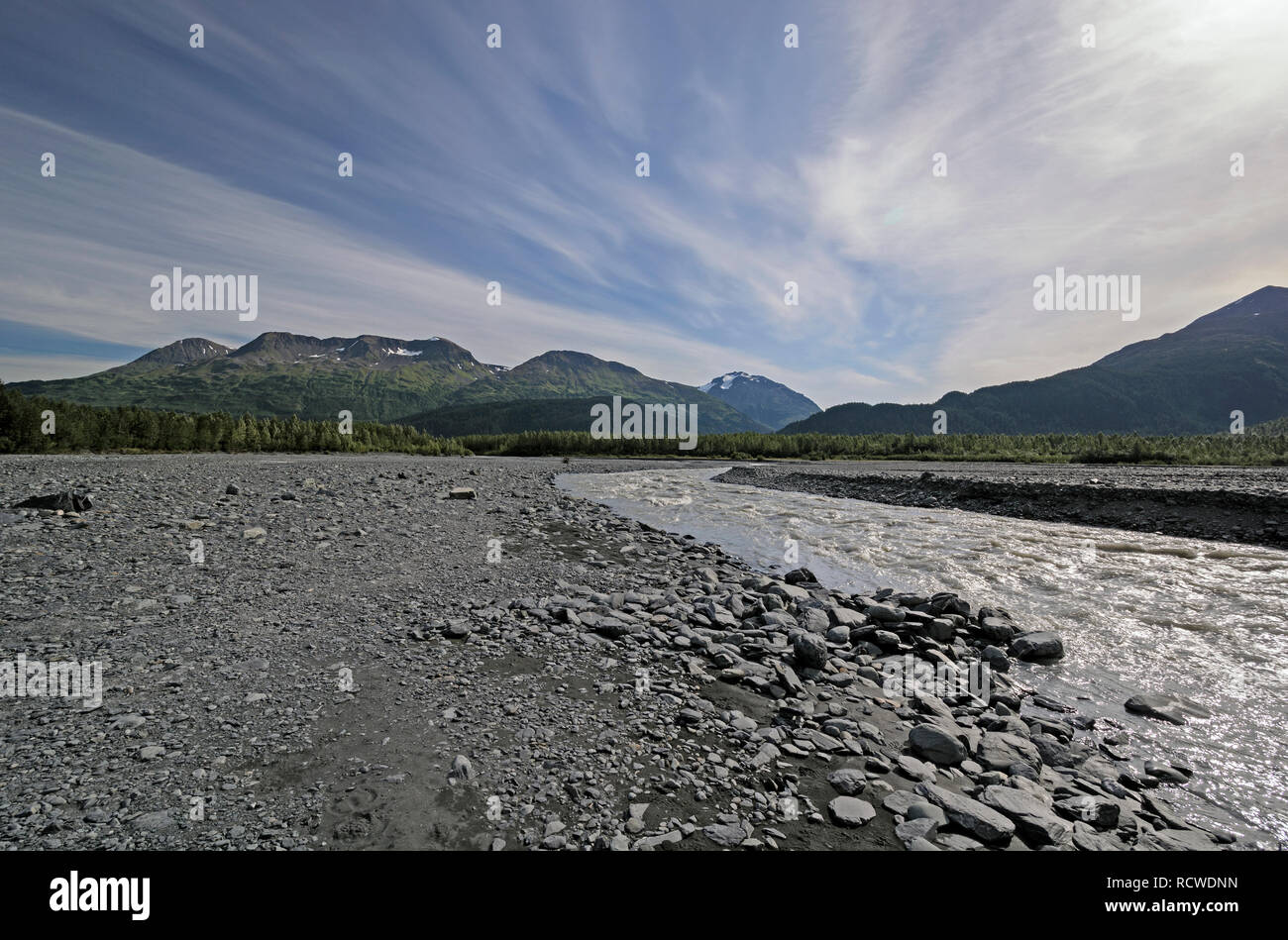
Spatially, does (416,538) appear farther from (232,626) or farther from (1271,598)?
(1271,598)

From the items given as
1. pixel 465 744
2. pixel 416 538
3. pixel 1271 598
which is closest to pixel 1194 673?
pixel 1271 598

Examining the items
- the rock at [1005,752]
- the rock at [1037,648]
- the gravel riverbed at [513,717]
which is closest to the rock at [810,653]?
the gravel riverbed at [513,717]

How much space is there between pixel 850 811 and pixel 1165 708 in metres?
6.89

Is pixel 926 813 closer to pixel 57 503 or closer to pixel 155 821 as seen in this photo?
pixel 155 821

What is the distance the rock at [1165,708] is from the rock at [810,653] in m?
4.67

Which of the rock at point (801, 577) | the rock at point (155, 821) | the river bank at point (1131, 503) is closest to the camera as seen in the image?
the rock at point (155, 821)

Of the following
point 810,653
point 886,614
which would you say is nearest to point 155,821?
point 810,653

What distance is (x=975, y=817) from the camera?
4.25 m

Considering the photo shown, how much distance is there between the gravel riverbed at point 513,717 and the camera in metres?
3.93

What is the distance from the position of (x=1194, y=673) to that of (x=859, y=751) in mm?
8210

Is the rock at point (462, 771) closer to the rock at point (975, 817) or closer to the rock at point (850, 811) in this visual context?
the rock at point (850, 811)

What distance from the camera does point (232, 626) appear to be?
7.50m

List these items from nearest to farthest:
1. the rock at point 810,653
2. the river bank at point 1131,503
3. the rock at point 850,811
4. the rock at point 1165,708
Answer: the rock at point 850,811, the rock at point 1165,708, the rock at point 810,653, the river bank at point 1131,503
